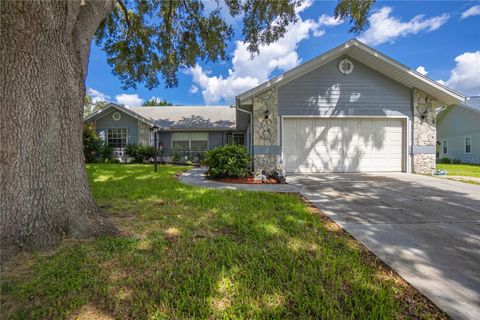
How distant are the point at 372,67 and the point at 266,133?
4.99 m

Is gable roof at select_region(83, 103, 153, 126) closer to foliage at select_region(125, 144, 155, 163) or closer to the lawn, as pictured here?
foliage at select_region(125, 144, 155, 163)

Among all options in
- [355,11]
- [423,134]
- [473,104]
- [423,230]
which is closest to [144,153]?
[355,11]

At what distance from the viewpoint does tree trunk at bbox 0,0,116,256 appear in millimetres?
2082

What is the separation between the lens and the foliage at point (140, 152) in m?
14.2

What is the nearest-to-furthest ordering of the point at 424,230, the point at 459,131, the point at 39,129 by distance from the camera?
the point at 39,129 → the point at 424,230 → the point at 459,131

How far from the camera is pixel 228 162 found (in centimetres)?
721

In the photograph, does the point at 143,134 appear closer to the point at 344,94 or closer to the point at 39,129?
the point at 344,94

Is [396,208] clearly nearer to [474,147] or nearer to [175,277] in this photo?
[175,277]

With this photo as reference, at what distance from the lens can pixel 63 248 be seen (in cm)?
222

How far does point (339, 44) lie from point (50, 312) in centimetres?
951

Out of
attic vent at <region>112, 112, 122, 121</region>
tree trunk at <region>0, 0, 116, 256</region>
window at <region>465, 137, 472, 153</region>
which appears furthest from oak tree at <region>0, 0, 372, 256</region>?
window at <region>465, 137, 472, 153</region>

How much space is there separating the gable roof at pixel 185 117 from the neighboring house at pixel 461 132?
17.5 metres

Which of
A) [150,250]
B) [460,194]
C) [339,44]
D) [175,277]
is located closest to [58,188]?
[150,250]

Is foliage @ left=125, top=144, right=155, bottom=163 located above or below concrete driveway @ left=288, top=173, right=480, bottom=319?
above
